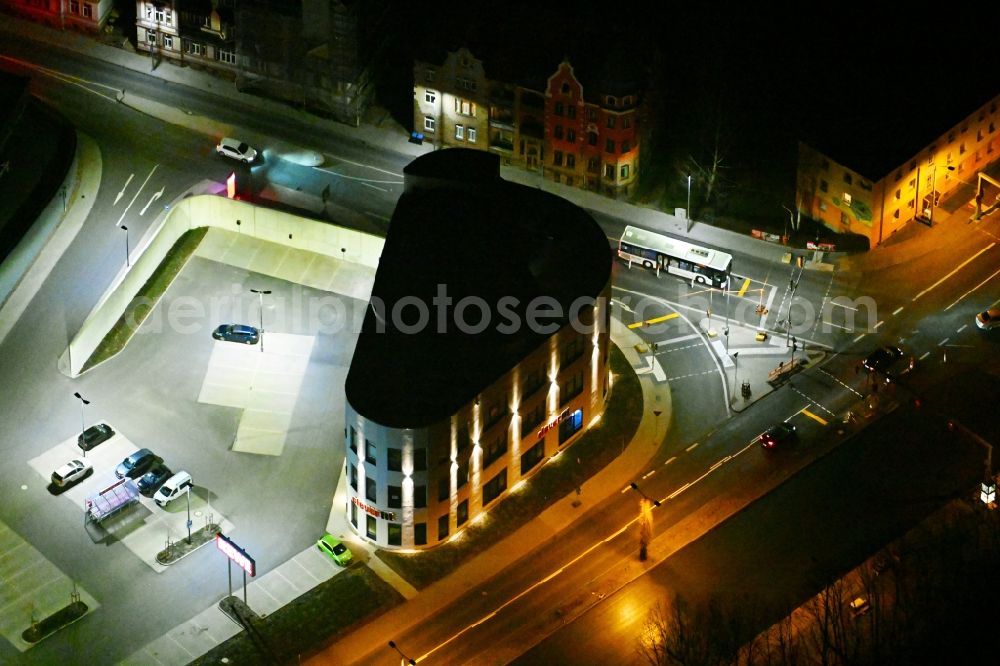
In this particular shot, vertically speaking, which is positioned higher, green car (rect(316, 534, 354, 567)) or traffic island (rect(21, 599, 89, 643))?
green car (rect(316, 534, 354, 567))

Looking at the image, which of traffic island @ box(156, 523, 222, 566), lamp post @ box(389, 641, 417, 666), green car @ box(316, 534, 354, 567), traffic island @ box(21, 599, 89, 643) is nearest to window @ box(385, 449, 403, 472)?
green car @ box(316, 534, 354, 567)

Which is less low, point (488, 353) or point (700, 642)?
point (488, 353)

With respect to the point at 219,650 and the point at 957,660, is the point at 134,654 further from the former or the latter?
the point at 957,660

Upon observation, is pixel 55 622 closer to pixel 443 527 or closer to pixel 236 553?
pixel 236 553

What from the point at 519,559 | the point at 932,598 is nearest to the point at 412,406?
the point at 519,559

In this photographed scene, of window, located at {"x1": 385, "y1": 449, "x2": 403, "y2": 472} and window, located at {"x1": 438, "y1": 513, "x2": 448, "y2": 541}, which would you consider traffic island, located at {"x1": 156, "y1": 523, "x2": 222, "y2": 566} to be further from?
window, located at {"x1": 438, "y1": 513, "x2": 448, "y2": 541}

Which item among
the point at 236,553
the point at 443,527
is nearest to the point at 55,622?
the point at 236,553
